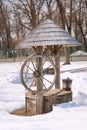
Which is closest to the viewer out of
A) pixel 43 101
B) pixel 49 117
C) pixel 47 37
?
pixel 49 117

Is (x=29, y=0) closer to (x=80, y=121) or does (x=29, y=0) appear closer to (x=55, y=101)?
(x=55, y=101)

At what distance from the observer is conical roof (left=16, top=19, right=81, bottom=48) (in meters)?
9.59

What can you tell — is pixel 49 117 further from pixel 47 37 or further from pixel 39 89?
pixel 47 37

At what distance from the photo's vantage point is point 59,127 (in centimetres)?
666

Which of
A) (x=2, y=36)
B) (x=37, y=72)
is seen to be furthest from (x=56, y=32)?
(x=2, y=36)

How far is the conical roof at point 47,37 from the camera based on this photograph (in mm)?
9594

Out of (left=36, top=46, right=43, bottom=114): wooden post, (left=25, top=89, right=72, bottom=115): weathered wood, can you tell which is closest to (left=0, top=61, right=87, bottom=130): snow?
(left=25, top=89, right=72, bottom=115): weathered wood

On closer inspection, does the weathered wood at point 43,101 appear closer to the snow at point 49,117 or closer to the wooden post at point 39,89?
the wooden post at point 39,89

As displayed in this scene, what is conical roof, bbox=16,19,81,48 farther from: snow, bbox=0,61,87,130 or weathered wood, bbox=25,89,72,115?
snow, bbox=0,61,87,130

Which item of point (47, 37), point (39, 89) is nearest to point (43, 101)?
point (39, 89)

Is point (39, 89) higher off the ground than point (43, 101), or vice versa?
point (39, 89)

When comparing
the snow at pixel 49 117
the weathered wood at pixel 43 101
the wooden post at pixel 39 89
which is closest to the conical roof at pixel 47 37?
the wooden post at pixel 39 89

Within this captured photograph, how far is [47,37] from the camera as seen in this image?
9.79m

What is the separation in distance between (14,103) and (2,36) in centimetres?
4189
